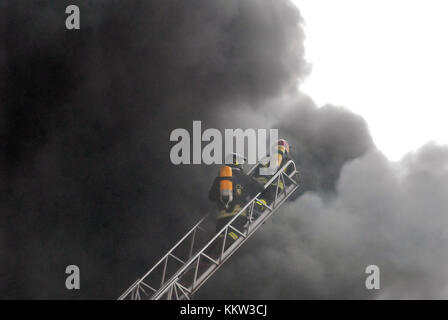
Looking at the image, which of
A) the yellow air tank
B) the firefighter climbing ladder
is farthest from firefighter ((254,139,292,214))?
the yellow air tank

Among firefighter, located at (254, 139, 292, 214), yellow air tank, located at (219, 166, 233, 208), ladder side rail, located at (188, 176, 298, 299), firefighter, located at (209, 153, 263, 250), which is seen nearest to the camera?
yellow air tank, located at (219, 166, 233, 208)

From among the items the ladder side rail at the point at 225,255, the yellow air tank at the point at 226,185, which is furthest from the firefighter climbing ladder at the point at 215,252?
the yellow air tank at the point at 226,185

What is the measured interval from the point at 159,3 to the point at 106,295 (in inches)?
371

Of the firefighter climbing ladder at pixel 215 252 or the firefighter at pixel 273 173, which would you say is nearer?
the firefighter climbing ladder at pixel 215 252

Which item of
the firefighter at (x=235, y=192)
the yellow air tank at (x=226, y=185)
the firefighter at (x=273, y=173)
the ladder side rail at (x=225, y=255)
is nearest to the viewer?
the yellow air tank at (x=226, y=185)

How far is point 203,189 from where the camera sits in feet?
61.9

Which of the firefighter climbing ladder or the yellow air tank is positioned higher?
the yellow air tank

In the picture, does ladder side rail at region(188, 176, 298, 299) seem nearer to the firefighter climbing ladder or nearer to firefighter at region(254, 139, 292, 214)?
the firefighter climbing ladder

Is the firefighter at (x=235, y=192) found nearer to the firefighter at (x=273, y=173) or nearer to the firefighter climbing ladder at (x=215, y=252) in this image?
the firefighter climbing ladder at (x=215, y=252)

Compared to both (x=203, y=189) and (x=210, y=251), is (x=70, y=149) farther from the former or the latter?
(x=210, y=251)

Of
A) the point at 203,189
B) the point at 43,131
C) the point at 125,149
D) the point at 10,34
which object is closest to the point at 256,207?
the point at 203,189

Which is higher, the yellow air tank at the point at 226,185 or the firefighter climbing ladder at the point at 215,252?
the yellow air tank at the point at 226,185

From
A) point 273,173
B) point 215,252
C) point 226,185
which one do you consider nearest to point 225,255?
point 215,252

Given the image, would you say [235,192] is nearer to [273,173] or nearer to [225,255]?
[273,173]
